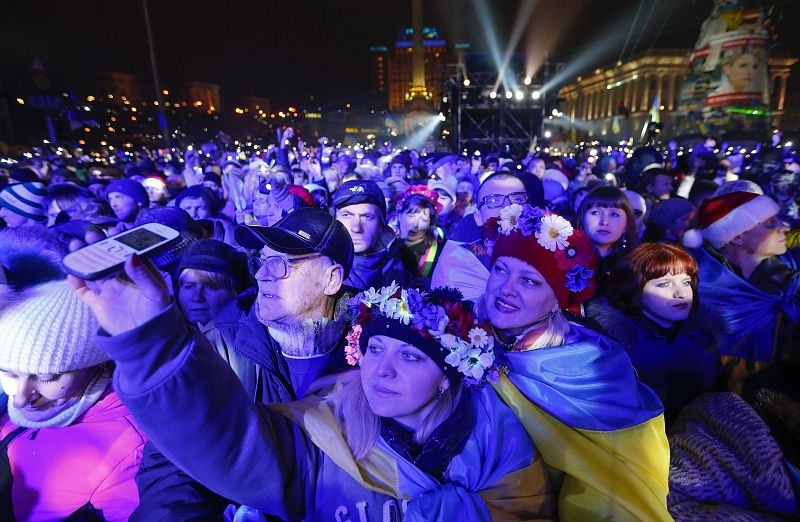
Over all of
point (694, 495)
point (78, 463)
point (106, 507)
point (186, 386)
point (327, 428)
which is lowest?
point (694, 495)

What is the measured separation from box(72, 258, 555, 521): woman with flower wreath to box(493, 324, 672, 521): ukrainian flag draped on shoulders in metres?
0.14

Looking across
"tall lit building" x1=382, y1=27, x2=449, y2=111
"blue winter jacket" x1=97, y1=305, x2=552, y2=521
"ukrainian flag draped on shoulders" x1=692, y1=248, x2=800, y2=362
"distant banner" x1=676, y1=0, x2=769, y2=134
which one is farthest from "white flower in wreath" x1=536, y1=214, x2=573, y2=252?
"tall lit building" x1=382, y1=27, x2=449, y2=111

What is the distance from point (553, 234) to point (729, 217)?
295 cm

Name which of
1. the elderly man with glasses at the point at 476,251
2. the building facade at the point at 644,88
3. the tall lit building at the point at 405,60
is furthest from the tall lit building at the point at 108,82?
the elderly man with glasses at the point at 476,251

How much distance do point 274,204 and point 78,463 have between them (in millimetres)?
3902

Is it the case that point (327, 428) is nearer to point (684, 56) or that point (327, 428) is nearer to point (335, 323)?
point (335, 323)

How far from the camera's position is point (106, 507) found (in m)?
1.75

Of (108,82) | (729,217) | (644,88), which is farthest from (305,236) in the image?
(108,82)

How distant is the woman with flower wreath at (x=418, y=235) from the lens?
15.8 feet

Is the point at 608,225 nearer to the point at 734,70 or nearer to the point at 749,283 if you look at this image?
the point at 749,283

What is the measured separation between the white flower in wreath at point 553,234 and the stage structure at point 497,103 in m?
20.6

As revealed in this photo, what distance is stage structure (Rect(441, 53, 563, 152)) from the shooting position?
2075cm

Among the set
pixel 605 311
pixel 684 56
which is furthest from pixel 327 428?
pixel 684 56

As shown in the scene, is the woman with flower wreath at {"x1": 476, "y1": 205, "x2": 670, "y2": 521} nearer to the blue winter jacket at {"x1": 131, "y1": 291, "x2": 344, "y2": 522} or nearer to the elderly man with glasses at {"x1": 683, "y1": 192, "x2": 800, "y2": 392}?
the blue winter jacket at {"x1": 131, "y1": 291, "x2": 344, "y2": 522}
